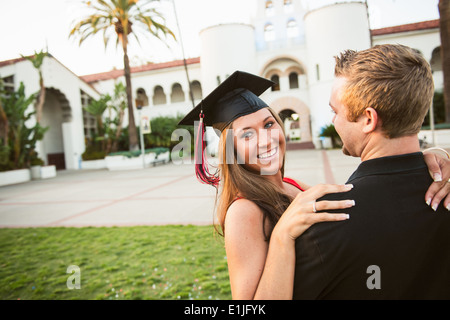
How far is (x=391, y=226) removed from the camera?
38.3 inches

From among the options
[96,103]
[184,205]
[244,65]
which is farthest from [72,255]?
[244,65]

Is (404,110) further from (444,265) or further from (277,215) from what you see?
(277,215)

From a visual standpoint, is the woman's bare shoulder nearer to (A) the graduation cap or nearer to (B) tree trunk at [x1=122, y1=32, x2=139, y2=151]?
(A) the graduation cap

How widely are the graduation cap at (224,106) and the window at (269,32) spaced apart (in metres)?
28.2

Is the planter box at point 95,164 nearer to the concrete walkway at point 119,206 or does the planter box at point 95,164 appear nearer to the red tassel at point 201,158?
the concrete walkway at point 119,206

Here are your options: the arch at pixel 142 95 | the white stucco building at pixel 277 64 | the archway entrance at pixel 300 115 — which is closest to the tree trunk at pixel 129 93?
the white stucco building at pixel 277 64

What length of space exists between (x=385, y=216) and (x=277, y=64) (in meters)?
28.7

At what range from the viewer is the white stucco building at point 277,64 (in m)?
23.0

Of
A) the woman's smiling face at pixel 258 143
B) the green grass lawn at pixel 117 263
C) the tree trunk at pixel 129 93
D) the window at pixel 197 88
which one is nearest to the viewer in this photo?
the woman's smiling face at pixel 258 143

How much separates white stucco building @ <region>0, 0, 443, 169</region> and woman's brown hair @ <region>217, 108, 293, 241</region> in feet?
77.0

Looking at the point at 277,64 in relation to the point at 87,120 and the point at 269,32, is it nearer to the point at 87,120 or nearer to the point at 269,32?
the point at 269,32

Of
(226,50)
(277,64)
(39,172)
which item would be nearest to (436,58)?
(277,64)

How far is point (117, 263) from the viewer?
4676 mm

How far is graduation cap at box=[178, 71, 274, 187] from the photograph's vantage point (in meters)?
1.67
